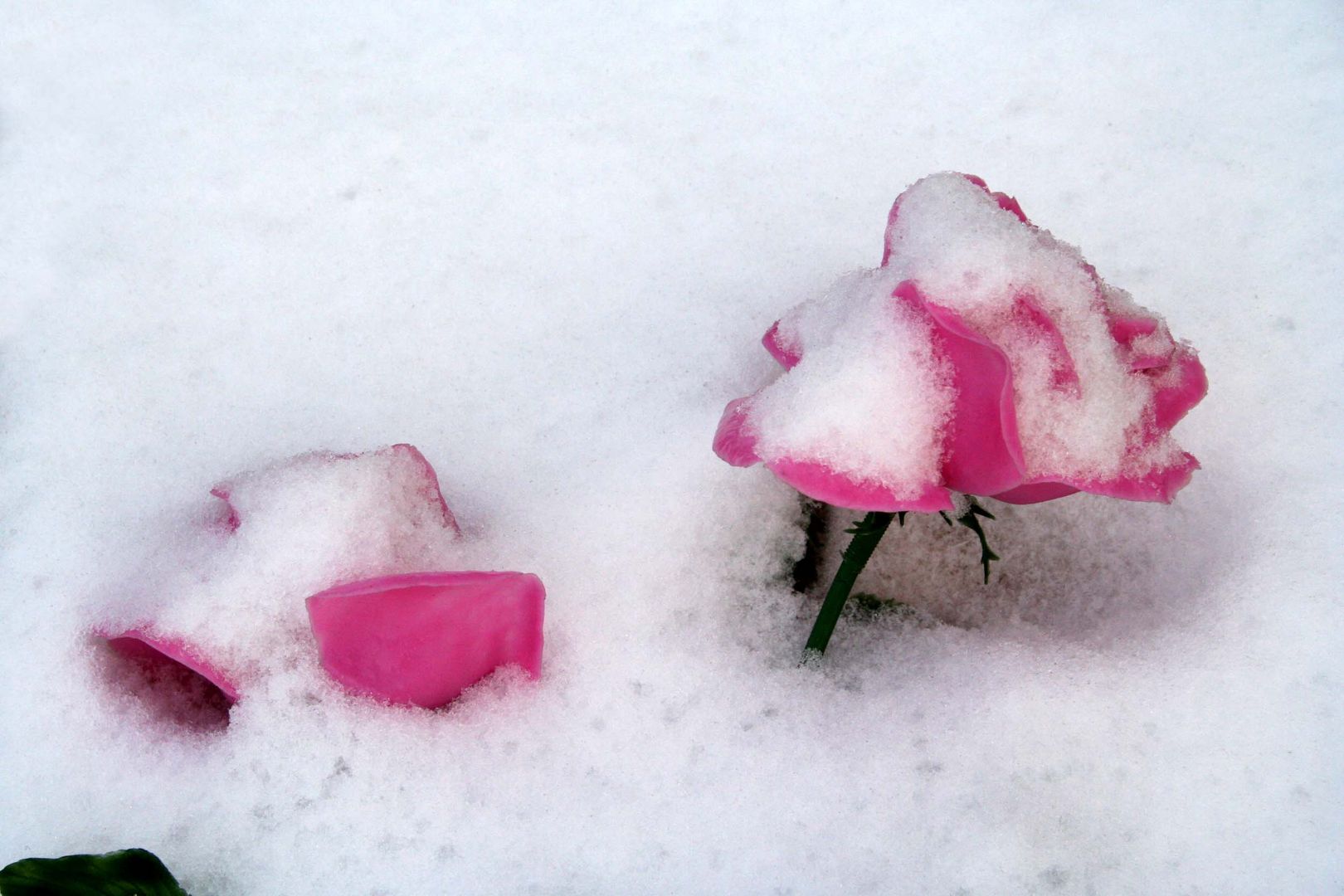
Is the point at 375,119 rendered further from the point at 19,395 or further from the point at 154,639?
the point at 154,639

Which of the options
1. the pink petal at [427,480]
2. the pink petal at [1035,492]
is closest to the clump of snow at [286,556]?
the pink petal at [427,480]

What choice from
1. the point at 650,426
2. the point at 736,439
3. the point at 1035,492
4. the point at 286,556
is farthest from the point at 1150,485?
the point at 286,556

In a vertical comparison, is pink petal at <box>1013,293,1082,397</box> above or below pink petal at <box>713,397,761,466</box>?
above

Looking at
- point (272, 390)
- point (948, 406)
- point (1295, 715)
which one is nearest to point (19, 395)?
point (272, 390)

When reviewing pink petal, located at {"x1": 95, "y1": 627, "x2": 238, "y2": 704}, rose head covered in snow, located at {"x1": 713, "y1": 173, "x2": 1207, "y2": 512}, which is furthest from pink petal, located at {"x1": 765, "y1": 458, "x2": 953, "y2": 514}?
pink petal, located at {"x1": 95, "y1": 627, "x2": 238, "y2": 704}

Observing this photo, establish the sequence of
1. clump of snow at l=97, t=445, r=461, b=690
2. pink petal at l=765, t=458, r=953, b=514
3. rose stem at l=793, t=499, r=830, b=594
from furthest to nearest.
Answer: rose stem at l=793, t=499, r=830, b=594, clump of snow at l=97, t=445, r=461, b=690, pink petal at l=765, t=458, r=953, b=514

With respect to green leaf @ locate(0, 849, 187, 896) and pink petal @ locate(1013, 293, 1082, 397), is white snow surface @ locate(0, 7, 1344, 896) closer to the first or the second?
green leaf @ locate(0, 849, 187, 896)

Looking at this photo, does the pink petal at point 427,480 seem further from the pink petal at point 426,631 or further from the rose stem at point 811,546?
→ the rose stem at point 811,546
